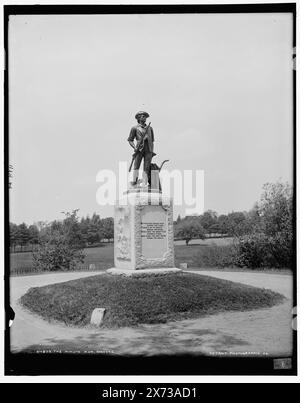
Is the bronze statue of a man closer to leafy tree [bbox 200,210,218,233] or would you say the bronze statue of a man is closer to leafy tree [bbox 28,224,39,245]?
leafy tree [bbox 28,224,39,245]

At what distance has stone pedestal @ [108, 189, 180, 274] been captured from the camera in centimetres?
1012

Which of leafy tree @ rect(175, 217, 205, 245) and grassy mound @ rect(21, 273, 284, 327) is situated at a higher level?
leafy tree @ rect(175, 217, 205, 245)

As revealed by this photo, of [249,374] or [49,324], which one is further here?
[49,324]

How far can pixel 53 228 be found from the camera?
17.1 meters

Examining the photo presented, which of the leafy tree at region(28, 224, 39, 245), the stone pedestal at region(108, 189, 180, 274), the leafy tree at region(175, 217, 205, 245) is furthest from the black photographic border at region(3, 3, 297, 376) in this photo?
the leafy tree at region(175, 217, 205, 245)

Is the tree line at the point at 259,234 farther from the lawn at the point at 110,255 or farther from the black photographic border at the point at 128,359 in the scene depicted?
the black photographic border at the point at 128,359

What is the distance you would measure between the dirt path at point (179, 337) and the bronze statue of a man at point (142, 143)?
13.1ft

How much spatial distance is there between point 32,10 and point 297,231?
232 inches

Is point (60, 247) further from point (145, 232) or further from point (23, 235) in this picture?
point (145, 232)

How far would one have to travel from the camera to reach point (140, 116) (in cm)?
1059

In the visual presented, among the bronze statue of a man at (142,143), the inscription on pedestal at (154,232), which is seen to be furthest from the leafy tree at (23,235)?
the inscription on pedestal at (154,232)

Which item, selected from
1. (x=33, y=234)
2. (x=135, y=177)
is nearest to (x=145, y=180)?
(x=135, y=177)
